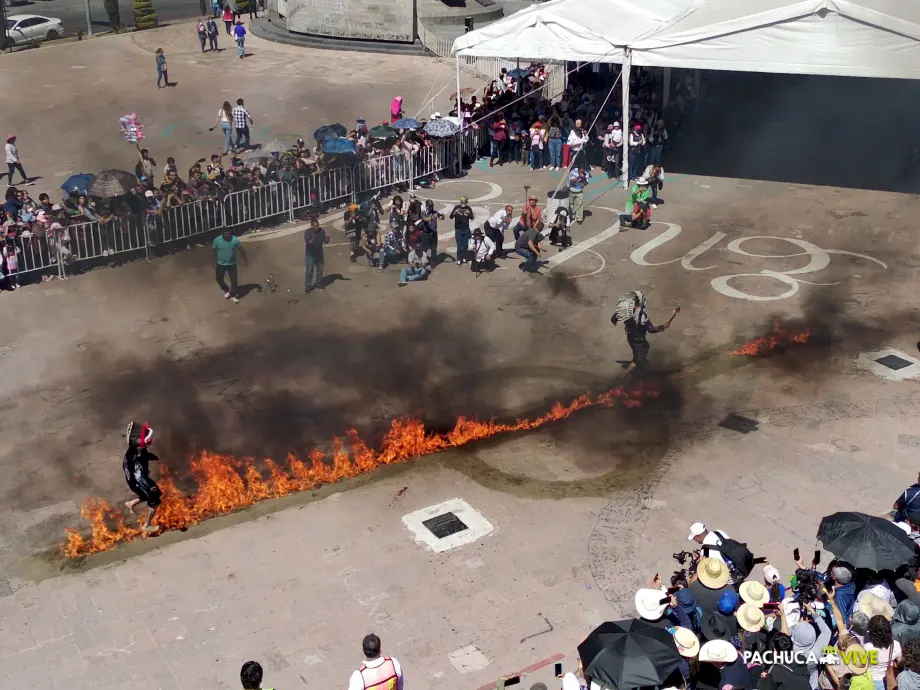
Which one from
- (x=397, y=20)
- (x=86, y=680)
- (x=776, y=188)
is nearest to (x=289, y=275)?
(x=86, y=680)

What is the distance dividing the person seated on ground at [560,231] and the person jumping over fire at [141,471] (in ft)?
36.6

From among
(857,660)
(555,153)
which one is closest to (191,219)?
(555,153)

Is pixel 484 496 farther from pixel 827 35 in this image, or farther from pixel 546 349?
pixel 827 35

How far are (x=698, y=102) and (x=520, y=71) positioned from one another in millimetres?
5945

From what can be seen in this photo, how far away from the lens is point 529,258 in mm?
19953

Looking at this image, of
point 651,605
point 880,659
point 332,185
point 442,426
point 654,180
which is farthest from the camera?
point 332,185

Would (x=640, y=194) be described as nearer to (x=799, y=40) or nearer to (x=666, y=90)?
(x=799, y=40)

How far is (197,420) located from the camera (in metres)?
14.4

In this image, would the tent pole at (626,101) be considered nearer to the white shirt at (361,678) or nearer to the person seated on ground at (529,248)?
the person seated on ground at (529,248)

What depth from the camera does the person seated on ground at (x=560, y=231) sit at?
21.0 m

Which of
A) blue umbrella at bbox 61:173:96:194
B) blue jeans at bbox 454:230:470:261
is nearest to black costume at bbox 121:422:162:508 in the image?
blue jeans at bbox 454:230:470:261

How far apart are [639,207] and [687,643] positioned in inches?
587

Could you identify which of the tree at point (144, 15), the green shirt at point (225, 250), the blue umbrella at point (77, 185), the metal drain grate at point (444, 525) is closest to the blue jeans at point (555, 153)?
the green shirt at point (225, 250)

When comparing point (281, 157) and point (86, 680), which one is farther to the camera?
point (281, 157)
